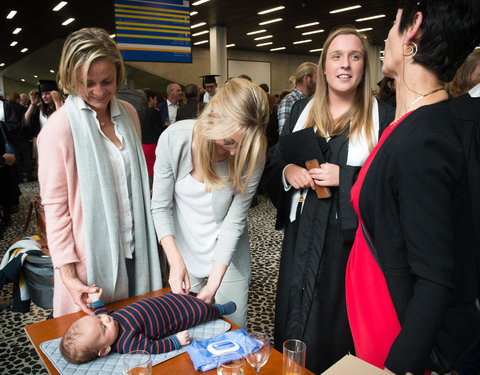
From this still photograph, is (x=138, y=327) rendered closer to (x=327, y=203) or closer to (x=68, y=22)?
(x=327, y=203)

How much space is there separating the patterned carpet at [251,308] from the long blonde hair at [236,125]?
152cm

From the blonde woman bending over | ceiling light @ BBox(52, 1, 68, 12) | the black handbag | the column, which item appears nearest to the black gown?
the blonde woman bending over

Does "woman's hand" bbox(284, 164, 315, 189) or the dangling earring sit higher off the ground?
the dangling earring

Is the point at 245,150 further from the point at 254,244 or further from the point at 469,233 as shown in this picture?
the point at 254,244

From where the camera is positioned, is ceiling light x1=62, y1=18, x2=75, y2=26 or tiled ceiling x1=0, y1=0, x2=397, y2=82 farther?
ceiling light x1=62, y1=18, x2=75, y2=26

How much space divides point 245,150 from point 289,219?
50cm

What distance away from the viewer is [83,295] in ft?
4.64

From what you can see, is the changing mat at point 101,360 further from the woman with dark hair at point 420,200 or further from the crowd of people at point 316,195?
the woman with dark hair at point 420,200

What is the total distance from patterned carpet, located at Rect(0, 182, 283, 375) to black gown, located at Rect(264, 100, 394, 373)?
1.00 metres

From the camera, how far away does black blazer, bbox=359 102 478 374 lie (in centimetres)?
80

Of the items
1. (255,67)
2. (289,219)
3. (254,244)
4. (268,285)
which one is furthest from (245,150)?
(255,67)

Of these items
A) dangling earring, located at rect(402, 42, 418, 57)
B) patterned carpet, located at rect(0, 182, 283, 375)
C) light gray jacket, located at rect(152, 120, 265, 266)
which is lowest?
patterned carpet, located at rect(0, 182, 283, 375)

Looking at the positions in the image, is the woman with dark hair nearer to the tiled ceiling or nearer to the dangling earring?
the dangling earring

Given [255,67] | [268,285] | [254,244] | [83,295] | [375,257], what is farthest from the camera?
[255,67]
